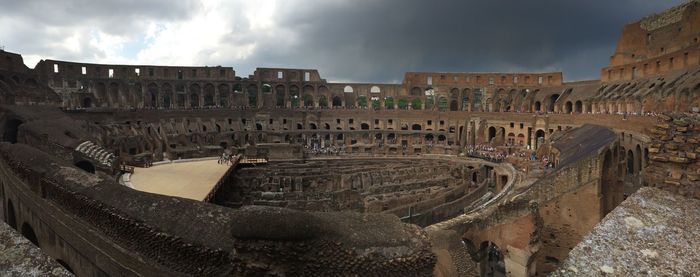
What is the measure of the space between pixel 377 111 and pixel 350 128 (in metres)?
3.45

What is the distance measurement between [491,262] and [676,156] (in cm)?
1124

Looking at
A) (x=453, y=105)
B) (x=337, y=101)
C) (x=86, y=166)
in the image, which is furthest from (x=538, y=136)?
(x=86, y=166)

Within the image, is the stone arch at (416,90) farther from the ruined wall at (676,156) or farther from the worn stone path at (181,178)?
the ruined wall at (676,156)

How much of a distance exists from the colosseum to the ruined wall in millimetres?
24

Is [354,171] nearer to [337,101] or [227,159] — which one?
[227,159]

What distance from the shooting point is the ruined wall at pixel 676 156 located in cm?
480

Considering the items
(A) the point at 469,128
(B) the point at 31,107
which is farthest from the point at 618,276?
(A) the point at 469,128

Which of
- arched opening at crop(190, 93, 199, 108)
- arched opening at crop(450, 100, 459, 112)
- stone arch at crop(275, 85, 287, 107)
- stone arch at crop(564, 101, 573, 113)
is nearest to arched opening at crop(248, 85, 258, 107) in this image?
stone arch at crop(275, 85, 287, 107)

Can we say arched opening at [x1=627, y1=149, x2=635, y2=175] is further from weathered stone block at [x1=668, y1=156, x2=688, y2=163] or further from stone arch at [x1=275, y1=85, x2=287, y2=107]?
stone arch at [x1=275, y1=85, x2=287, y2=107]

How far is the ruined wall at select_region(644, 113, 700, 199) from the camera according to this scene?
480 centimetres

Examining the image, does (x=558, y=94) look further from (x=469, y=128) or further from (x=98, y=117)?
(x=98, y=117)

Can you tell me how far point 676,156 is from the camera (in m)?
4.99

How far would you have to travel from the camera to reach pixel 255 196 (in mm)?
22109

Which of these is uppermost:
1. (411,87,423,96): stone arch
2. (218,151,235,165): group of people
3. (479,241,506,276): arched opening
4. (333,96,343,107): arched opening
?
(411,87,423,96): stone arch
